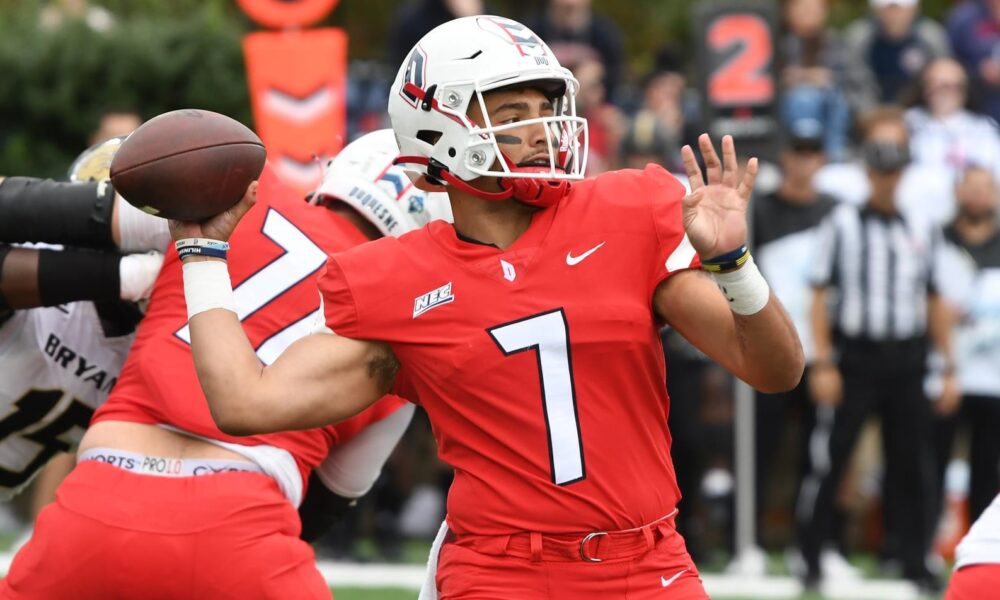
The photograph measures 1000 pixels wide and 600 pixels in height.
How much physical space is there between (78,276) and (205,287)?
0.68 m

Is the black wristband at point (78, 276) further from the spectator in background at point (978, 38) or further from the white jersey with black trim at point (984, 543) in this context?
the spectator in background at point (978, 38)

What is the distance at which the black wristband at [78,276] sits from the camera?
13.5 ft

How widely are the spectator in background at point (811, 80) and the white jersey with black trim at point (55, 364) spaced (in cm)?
662

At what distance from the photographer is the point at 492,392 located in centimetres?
351

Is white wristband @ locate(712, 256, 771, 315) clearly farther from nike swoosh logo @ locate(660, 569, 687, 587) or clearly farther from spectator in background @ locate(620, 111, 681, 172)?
spectator in background @ locate(620, 111, 681, 172)

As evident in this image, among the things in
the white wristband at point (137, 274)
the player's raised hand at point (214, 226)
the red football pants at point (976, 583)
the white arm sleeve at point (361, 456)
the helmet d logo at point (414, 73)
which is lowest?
the red football pants at point (976, 583)

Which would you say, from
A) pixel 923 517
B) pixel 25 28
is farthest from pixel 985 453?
pixel 25 28

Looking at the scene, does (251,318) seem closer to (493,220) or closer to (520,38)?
(493,220)

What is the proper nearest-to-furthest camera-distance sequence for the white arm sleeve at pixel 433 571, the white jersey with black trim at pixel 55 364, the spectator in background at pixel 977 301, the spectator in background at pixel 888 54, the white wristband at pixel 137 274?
the white arm sleeve at pixel 433 571 → the white wristband at pixel 137 274 → the white jersey with black trim at pixel 55 364 → the spectator in background at pixel 977 301 → the spectator in background at pixel 888 54

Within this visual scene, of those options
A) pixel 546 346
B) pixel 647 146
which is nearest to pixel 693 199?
pixel 546 346

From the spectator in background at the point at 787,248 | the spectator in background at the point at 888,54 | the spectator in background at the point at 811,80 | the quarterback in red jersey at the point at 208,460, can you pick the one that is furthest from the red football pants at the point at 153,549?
the spectator in background at the point at 888,54

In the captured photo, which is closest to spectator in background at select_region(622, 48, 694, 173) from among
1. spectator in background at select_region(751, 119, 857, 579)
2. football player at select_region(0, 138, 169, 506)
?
spectator in background at select_region(751, 119, 857, 579)

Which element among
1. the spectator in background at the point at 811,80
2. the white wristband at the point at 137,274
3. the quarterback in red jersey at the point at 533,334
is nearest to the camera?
the quarterback in red jersey at the point at 533,334

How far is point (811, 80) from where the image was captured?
415 inches
